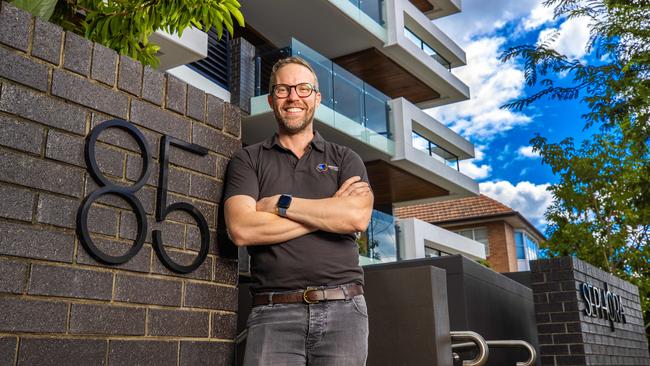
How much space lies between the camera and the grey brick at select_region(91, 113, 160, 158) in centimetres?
247

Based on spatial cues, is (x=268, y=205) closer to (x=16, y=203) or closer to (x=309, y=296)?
(x=309, y=296)

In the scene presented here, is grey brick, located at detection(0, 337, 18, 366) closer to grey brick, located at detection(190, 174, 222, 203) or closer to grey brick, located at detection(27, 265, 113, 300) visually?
Result: grey brick, located at detection(27, 265, 113, 300)

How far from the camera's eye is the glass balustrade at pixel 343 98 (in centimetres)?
1289

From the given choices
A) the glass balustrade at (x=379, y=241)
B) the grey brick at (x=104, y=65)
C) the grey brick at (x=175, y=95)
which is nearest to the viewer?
the grey brick at (x=104, y=65)

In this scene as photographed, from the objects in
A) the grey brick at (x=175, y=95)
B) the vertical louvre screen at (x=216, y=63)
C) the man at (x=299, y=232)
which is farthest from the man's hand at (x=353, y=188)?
the vertical louvre screen at (x=216, y=63)

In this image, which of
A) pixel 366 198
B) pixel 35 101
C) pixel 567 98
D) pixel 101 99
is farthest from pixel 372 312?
pixel 567 98

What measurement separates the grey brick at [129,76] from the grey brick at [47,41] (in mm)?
284

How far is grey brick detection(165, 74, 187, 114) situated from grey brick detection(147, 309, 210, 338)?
88 centimetres

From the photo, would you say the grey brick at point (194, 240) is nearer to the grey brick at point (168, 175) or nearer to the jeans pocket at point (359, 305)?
the grey brick at point (168, 175)

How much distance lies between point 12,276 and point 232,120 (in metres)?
1.35

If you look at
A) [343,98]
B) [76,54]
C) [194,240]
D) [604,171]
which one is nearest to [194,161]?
[194,240]

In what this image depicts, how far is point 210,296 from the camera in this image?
2.83 metres

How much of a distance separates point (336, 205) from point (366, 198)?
19cm

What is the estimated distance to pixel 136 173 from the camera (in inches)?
102
